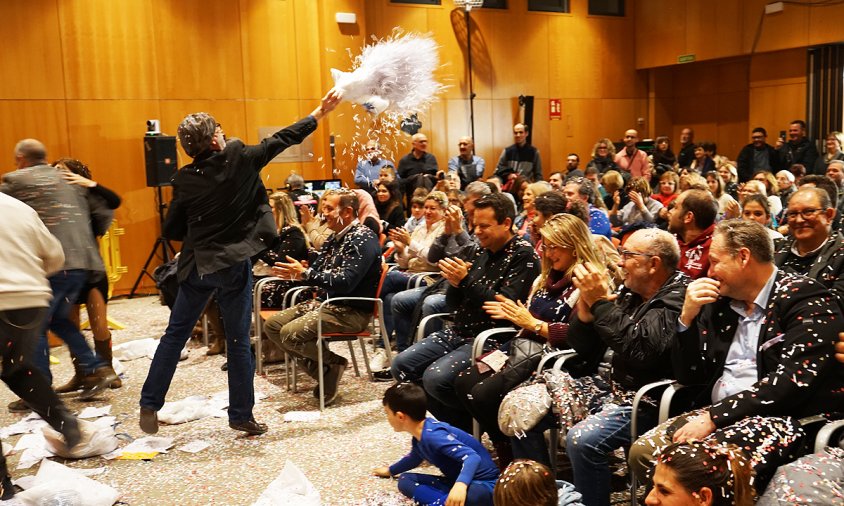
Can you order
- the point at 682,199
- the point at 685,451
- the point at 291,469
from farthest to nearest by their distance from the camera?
1. the point at 682,199
2. the point at 291,469
3. the point at 685,451

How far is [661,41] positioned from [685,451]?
12759 mm

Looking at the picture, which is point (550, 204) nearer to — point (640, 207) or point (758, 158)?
→ point (640, 207)

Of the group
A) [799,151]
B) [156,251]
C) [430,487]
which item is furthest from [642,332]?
[799,151]

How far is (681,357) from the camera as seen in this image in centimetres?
271

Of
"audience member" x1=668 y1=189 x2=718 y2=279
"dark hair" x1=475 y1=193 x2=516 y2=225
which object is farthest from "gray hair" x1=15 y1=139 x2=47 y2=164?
"audience member" x1=668 y1=189 x2=718 y2=279

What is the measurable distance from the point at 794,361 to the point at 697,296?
351 millimetres

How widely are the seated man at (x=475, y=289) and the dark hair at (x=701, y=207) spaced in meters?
0.79

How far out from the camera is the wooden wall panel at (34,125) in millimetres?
8719

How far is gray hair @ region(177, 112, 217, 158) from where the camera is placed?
3.87 m

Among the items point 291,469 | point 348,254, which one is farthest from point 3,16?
point 291,469

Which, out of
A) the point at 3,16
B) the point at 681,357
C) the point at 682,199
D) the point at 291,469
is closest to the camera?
the point at 681,357

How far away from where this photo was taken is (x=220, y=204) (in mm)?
3945

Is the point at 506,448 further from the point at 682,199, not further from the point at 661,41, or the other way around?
the point at 661,41

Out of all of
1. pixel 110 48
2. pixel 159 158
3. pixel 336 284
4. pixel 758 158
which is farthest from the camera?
pixel 758 158
